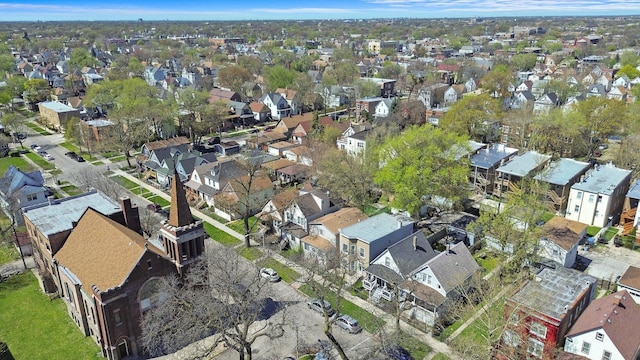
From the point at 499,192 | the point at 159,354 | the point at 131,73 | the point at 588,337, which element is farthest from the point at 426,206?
the point at 131,73

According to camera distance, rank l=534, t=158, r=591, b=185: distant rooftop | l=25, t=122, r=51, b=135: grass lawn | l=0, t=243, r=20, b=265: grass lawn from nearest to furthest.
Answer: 1. l=0, t=243, r=20, b=265: grass lawn
2. l=534, t=158, r=591, b=185: distant rooftop
3. l=25, t=122, r=51, b=135: grass lawn

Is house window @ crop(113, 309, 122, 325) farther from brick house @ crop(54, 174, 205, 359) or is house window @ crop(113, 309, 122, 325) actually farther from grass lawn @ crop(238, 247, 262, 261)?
grass lawn @ crop(238, 247, 262, 261)

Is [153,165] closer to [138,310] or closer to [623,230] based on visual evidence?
[138,310]

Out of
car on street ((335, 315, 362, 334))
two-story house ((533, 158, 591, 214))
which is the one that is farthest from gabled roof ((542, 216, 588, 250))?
car on street ((335, 315, 362, 334))

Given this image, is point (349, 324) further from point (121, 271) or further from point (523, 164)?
point (523, 164)

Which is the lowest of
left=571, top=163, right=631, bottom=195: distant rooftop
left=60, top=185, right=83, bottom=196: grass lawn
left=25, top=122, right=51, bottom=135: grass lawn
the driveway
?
the driveway

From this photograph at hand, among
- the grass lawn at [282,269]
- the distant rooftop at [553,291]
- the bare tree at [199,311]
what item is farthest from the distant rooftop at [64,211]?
the distant rooftop at [553,291]
